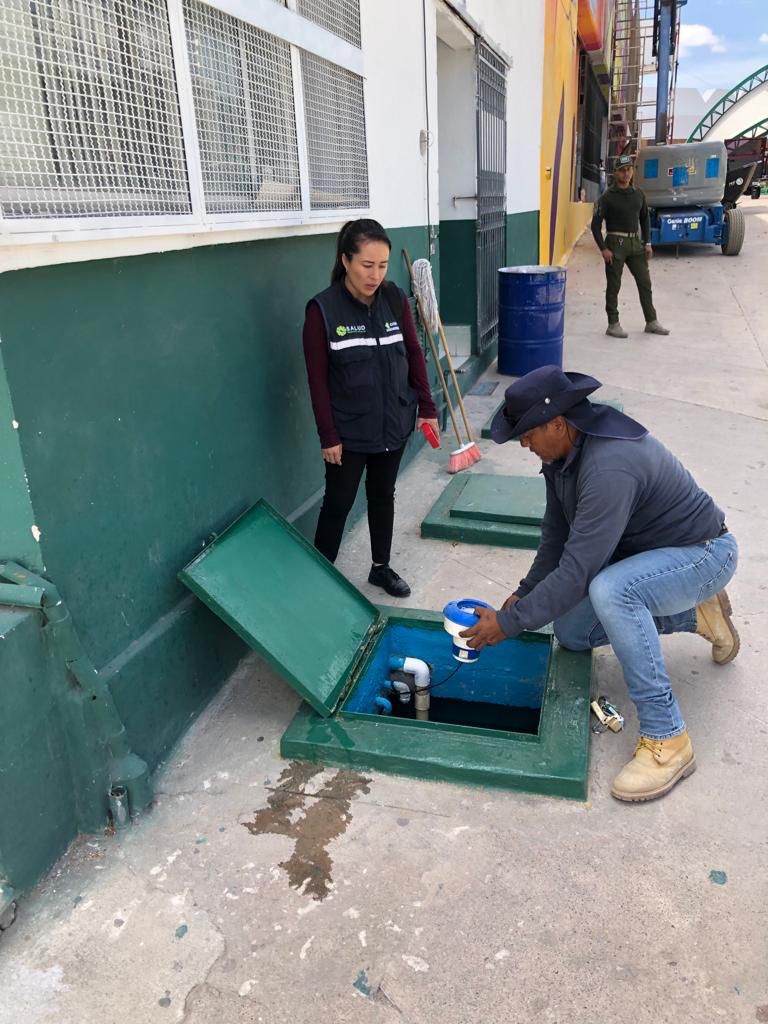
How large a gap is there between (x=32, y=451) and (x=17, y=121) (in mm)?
811

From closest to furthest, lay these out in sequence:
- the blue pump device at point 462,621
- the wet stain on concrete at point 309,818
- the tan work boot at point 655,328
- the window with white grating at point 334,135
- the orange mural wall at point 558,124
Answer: the wet stain on concrete at point 309,818 < the blue pump device at point 462,621 < the window with white grating at point 334,135 < the tan work boot at point 655,328 < the orange mural wall at point 558,124

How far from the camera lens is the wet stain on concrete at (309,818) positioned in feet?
7.22

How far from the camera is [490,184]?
751cm

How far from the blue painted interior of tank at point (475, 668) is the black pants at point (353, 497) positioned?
531 millimetres

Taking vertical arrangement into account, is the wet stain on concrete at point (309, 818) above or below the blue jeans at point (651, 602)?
below

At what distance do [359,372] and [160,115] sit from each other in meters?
1.19

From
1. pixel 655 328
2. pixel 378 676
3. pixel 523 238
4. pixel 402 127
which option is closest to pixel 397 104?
pixel 402 127

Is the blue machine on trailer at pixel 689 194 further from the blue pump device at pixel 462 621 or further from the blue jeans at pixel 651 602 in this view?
the blue pump device at pixel 462 621

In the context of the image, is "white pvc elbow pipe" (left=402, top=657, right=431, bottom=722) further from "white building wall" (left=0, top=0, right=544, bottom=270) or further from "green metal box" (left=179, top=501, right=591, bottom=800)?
"white building wall" (left=0, top=0, right=544, bottom=270)

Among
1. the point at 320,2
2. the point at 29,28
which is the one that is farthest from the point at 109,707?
the point at 320,2

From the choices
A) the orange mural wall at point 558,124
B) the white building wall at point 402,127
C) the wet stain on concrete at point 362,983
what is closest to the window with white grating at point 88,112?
the white building wall at point 402,127

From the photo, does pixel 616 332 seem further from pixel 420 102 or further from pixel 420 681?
pixel 420 681

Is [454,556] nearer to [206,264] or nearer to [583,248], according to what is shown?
[206,264]

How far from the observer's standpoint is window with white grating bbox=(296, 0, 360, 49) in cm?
339
